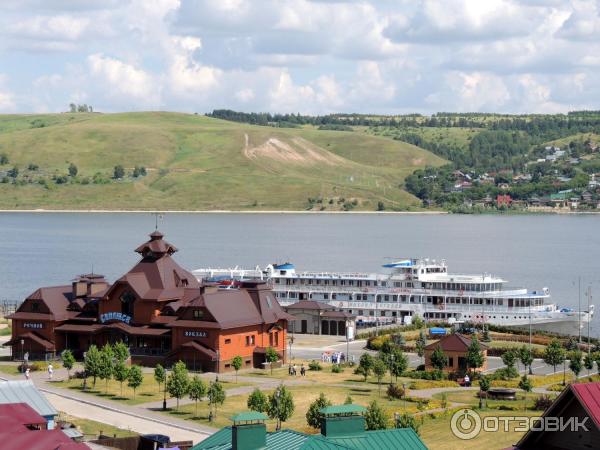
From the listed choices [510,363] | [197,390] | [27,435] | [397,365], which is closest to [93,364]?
[197,390]

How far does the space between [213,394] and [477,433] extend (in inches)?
591

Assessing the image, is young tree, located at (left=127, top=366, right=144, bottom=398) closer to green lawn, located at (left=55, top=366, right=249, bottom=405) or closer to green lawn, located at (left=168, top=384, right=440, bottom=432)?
green lawn, located at (left=55, top=366, right=249, bottom=405)

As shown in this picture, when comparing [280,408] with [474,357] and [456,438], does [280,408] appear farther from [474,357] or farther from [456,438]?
[474,357]

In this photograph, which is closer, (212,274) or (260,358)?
(260,358)

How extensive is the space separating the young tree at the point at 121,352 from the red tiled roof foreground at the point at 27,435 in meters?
35.5

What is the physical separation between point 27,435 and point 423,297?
7870cm

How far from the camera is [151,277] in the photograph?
8231 centimetres

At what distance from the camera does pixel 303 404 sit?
199 ft

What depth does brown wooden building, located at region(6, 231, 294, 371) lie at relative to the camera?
76625 mm

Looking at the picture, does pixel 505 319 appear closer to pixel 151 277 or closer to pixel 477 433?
pixel 151 277

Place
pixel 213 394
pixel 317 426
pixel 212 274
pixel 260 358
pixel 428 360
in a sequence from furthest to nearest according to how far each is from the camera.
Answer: pixel 212 274 → pixel 260 358 → pixel 428 360 → pixel 213 394 → pixel 317 426

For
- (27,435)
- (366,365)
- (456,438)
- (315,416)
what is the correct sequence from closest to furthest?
(27,435)
(456,438)
(315,416)
(366,365)

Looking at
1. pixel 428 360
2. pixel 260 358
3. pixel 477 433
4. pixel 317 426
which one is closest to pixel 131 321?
pixel 260 358

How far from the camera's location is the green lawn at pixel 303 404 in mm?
55219
